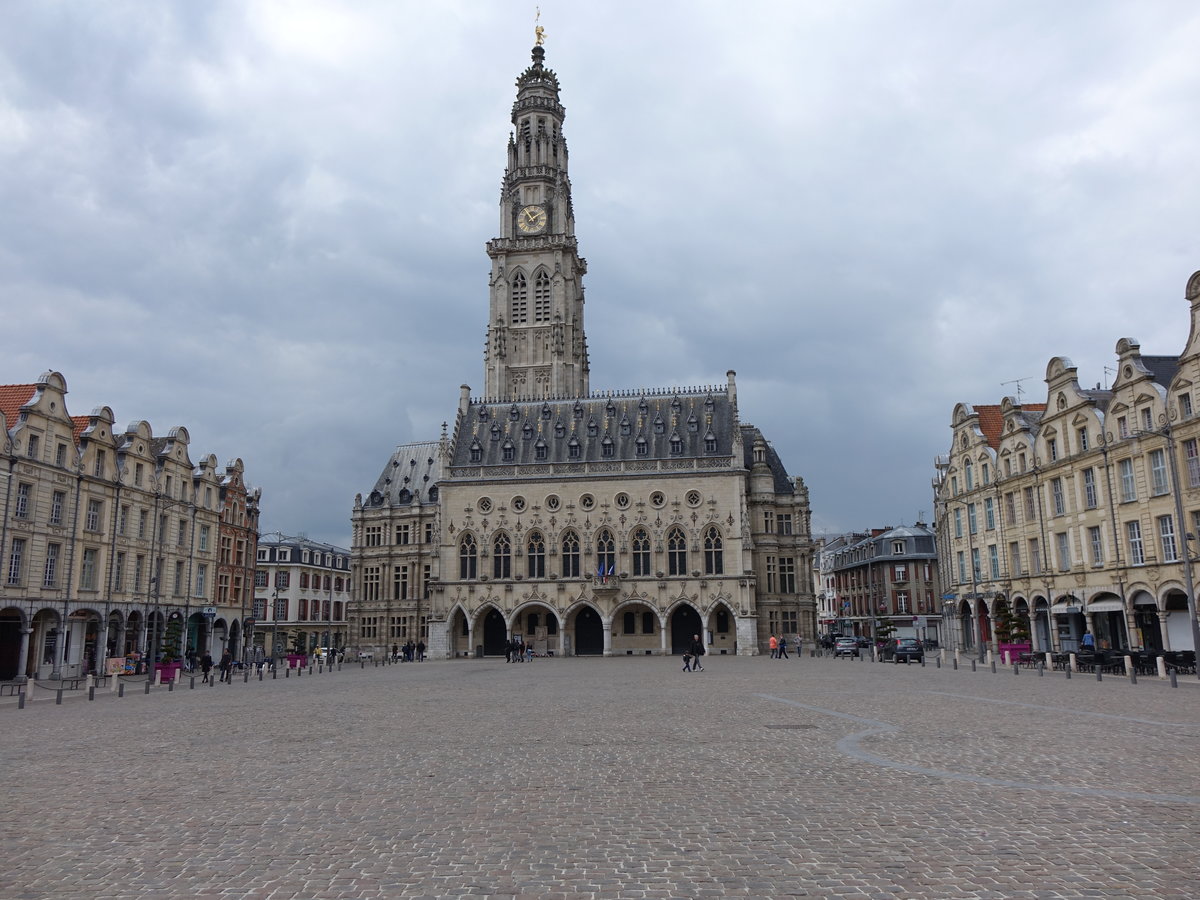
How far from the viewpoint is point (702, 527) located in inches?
2552

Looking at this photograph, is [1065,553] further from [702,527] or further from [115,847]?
[115,847]

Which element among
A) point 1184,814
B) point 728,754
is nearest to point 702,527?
point 728,754

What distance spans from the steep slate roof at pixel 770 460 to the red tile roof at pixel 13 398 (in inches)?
1916

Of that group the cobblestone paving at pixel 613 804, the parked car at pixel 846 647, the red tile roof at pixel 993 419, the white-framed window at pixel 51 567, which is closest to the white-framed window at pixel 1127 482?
the red tile roof at pixel 993 419

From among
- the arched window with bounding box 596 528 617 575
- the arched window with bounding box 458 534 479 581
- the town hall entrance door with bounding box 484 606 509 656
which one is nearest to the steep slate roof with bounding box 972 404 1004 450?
the arched window with bounding box 596 528 617 575

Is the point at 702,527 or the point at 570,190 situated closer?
the point at 702,527

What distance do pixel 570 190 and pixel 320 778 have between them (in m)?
88.7

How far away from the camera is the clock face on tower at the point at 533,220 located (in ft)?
295

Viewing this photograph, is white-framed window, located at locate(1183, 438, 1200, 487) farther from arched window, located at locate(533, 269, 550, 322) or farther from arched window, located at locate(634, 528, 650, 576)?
arched window, located at locate(533, 269, 550, 322)

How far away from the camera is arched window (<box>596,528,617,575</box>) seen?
64.8m

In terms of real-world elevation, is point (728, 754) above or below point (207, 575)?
below

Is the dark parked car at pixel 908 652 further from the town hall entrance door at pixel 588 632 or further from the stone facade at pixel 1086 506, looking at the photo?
the town hall entrance door at pixel 588 632

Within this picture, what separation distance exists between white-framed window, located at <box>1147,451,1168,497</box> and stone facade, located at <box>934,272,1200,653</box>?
42 millimetres

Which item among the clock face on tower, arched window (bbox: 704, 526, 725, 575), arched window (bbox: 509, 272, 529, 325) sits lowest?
arched window (bbox: 704, 526, 725, 575)
